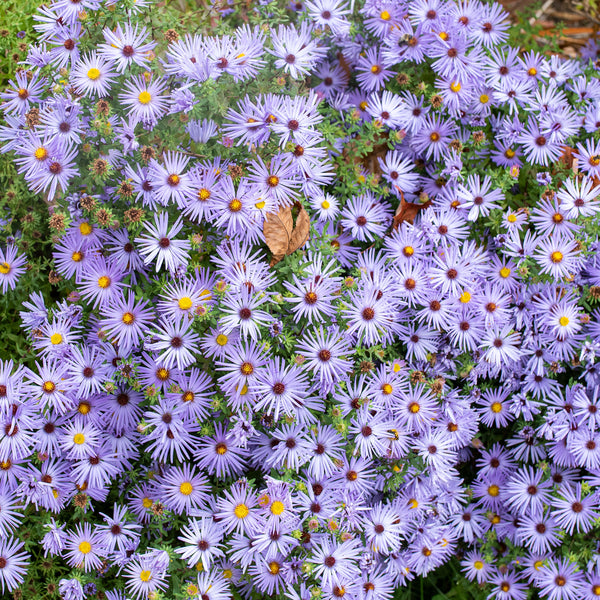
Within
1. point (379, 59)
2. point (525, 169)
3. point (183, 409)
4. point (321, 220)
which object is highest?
point (379, 59)

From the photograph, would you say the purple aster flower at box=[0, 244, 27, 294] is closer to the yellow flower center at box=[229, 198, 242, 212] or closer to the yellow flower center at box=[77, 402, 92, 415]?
the yellow flower center at box=[77, 402, 92, 415]

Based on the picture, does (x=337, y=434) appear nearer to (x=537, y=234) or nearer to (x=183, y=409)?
(x=183, y=409)

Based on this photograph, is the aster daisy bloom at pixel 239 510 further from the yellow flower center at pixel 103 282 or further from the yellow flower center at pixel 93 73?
the yellow flower center at pixel 93 73

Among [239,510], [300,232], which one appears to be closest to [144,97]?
[300,232]

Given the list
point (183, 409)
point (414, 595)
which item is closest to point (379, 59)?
point (183, 409)

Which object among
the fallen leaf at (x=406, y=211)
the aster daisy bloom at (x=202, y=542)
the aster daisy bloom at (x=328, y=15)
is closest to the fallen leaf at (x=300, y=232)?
the fallen leaf at (x=406, y=211)

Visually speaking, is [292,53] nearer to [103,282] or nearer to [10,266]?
[103,282]
